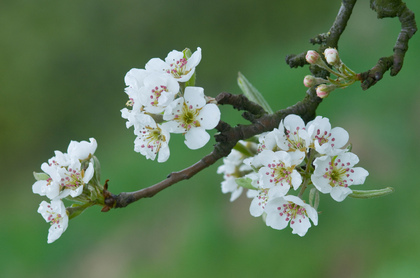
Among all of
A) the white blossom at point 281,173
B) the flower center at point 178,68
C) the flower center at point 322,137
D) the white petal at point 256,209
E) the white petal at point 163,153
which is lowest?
the white petal at point 256,209

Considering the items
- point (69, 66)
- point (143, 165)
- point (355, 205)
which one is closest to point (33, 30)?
point (69, 66)

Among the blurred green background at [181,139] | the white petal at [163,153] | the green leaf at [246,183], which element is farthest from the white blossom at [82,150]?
the blurred green background at [181,139]

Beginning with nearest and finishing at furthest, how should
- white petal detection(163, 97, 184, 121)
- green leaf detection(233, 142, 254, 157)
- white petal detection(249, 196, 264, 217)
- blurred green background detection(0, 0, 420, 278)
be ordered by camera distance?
white petal detection(163, 97, 184, 121) → white petal detection(249, 196, 264, 217) → green leaf detection(233, 142, 254, 157) → blurred green background detection(0, 0, 420, 278)

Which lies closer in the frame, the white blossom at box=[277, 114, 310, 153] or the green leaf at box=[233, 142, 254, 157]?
the white blossom at box=[277, 114, 310, 153]

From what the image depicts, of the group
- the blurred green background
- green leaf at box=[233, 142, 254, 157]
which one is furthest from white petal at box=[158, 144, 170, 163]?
the blurred green background

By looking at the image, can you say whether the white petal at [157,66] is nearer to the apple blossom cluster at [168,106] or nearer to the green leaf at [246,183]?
the apple blossom cluster at [168,106]

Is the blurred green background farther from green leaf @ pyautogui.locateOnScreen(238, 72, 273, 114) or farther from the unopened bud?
the unopened bud
